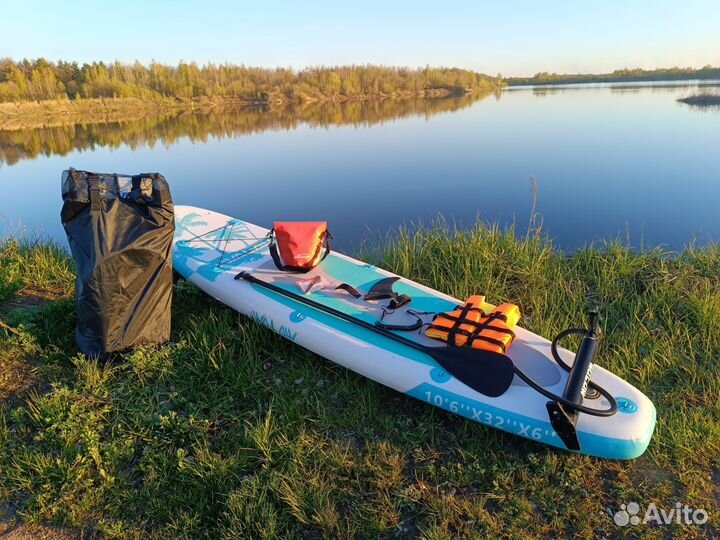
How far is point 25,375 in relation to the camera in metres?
2.89

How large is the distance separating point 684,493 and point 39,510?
2.99 metres

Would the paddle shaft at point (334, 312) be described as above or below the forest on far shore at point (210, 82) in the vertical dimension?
below

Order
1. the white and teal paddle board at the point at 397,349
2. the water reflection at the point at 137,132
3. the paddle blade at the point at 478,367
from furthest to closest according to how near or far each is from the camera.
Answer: the water reflection at the point at 137,132 < the paddle blade at the point at 478,367 < the white and teal paddle board at the point at 397,349

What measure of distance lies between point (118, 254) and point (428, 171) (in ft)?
27.0

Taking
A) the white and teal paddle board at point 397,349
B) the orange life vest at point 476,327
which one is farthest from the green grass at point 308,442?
the orange life vest at point 476,327

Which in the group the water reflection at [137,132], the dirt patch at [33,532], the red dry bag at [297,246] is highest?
the water reflection at [137,132]

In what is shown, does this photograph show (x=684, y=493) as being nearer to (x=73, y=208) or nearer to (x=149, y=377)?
(x=149, y=377)

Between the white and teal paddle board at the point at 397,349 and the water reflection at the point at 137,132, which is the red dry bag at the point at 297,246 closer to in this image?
the white and teal paddle board at the point at 397,349

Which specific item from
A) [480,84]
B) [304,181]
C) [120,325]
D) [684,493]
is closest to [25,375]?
[120,325]

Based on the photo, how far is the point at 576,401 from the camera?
2.21 meters

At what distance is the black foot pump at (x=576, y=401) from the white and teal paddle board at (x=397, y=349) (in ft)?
0.19

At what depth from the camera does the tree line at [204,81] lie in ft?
102

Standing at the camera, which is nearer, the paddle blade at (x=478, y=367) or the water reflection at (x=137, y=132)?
the paddle blade at (x=478, y=367)

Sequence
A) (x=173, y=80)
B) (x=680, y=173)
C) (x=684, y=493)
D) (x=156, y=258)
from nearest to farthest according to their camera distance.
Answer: (x=684, y=493), (x=156, y=258), (x=680, y=173), (x=173, y=80)
